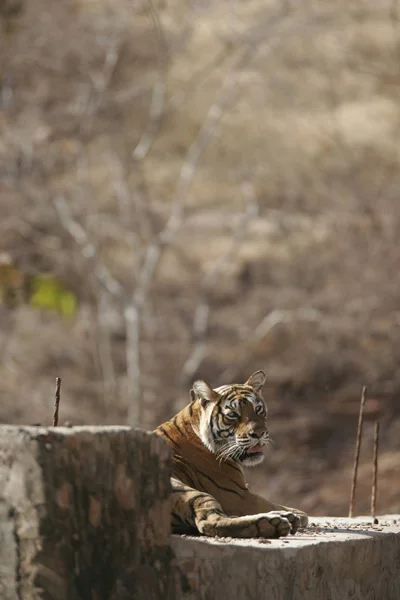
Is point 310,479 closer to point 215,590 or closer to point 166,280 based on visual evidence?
point 166,280

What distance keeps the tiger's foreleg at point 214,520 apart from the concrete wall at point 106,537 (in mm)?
60

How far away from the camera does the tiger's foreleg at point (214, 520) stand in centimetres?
360

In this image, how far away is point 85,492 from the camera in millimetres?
2975

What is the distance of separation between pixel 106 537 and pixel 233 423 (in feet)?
3.59

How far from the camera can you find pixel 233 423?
402cm

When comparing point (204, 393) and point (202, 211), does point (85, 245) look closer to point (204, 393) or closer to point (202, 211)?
point (202, 211)

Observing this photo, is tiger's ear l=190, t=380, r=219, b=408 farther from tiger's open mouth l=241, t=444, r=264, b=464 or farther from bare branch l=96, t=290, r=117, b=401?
bare branch l=96, t=290, r=117, b=401

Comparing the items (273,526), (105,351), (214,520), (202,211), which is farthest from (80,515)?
(202,211)

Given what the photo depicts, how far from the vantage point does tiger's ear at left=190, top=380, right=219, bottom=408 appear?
13.4ft

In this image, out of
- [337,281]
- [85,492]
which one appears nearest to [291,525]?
[85,492]

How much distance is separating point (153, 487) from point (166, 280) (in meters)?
15.3

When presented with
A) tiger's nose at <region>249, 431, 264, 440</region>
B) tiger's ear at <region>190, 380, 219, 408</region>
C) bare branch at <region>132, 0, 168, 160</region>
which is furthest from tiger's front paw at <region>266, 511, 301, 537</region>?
bare branch at <region>132, 0, 168, 160</region>

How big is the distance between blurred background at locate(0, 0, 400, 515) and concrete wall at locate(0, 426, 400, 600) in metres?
12.8

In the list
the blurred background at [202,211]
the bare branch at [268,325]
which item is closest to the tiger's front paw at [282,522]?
the blurred background at [202,211]
